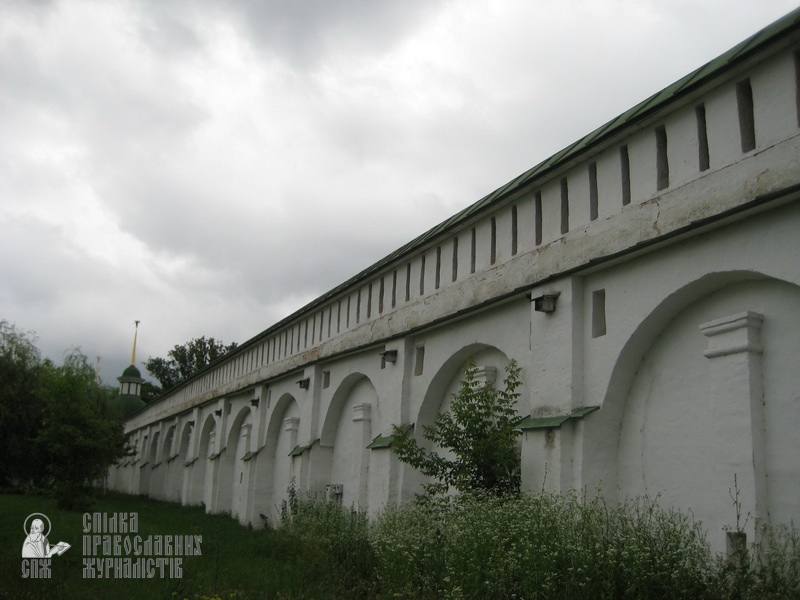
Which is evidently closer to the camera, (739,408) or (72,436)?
(739,408)

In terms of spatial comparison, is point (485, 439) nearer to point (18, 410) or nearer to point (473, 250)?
point (473, 250)

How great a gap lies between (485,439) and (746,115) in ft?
16.4

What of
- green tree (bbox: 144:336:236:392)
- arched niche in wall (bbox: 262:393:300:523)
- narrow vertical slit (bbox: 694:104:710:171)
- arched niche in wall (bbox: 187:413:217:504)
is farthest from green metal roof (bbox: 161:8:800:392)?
green tree (bbox: 144:336:236:392)

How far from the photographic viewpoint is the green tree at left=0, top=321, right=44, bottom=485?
98.8 ft

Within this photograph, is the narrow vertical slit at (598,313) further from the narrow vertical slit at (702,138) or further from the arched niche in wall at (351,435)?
the arched niche in wall at (351,435)

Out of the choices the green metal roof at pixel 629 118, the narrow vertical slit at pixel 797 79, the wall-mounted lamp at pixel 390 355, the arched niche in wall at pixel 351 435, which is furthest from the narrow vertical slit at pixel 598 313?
the arched niche in wall at pixel 351 435

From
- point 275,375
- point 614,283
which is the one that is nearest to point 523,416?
point 614,283

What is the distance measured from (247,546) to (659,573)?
9.98 m

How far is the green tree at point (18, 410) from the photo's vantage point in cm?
3011

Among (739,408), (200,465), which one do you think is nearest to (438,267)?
(739,408)

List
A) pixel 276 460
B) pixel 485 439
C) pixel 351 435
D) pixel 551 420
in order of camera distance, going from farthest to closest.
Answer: pixel 276 460, pixel 351 435, pixel 485 439, pixel 551 420

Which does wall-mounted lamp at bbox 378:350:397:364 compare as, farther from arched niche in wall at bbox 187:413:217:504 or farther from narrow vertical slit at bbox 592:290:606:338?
arched niche in wall at bbox 187:413:217:504

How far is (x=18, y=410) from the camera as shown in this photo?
30.2 meters

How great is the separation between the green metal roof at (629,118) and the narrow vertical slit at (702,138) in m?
0.26
